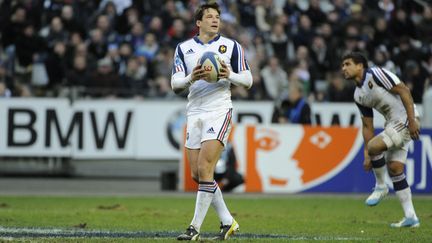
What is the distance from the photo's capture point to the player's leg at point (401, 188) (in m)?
12.2

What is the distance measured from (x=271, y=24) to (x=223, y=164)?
700cm

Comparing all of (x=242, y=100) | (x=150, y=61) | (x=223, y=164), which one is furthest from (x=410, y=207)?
(x=150, y=61)

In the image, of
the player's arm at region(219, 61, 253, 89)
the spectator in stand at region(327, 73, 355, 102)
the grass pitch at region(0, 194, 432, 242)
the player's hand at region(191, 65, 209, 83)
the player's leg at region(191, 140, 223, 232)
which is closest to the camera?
the player's hand at region(191, 65, 209, 83)

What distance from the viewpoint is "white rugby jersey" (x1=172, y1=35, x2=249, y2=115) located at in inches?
409

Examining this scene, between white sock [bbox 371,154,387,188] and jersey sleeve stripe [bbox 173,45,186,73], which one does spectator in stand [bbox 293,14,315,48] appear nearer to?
white sock [bbox 371,154,387,188]

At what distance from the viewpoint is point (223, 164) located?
18297mm

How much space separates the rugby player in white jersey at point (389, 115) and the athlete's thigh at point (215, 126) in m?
2.66

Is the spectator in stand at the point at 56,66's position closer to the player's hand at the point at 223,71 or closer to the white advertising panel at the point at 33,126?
the white advertising panel at the point at 33,126

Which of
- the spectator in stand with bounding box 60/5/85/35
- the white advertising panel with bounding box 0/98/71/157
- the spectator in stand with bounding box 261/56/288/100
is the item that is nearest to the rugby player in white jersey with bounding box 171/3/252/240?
the white advertising panel with bounding box 0/98/71/157

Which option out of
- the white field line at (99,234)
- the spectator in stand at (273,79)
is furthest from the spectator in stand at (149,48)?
the white field line at (99,234)

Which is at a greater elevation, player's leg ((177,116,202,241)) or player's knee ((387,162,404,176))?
player's leg ((177,116,202,241))

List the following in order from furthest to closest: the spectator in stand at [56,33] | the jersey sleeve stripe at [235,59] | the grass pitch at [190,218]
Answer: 1. the spectator in stand at [56,33]
2. the grass pitch at [190,218]
3. the jersey sleeve stripe at [235,59]

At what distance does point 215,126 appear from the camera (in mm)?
10234

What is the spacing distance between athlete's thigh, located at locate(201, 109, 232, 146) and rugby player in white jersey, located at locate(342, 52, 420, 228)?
266 cm
